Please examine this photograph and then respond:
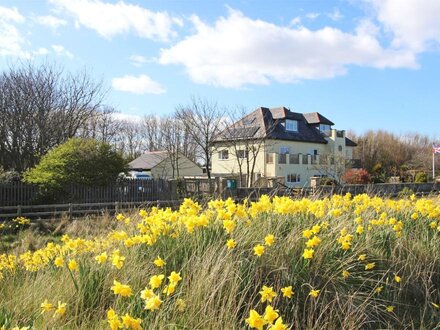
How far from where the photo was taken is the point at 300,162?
44.5 m

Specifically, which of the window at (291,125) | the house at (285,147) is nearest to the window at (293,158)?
the house at (285,147)

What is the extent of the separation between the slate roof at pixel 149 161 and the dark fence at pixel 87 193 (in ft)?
91.7

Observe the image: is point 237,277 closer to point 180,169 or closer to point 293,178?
point 293,178

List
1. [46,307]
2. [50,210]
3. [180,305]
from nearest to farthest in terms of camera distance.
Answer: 1. [46,307]
2. [180,305]
3. [50,210]

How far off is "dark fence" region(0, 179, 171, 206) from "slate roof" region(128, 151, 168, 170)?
27946 millimetres

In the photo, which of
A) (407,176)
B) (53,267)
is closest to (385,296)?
(53,267)

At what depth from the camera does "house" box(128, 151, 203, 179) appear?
155ft

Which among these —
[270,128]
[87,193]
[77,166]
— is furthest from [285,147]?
[77,166]

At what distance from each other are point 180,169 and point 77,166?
30988 mm

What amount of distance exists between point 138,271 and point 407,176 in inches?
1940

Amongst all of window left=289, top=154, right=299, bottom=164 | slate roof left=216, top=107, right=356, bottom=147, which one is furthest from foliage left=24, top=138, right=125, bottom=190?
window left=289, top=154, right=299, bottom=164

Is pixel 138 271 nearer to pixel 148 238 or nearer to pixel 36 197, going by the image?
pixel 148 238

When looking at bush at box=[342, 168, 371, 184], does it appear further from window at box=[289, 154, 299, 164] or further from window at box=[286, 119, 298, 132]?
window at box=[286, 119, 298, 132]

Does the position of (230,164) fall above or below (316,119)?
below
